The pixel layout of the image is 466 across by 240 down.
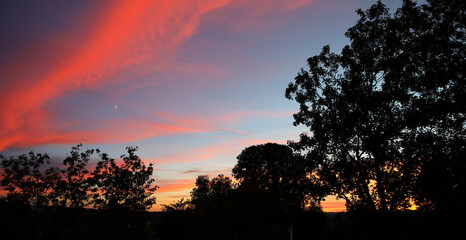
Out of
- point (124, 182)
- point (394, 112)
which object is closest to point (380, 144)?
point (394, 112)

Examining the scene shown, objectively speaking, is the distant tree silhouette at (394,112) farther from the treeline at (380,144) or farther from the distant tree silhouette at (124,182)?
the distant tree silhouette at (124,182)

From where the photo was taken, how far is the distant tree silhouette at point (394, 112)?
17.1 metres

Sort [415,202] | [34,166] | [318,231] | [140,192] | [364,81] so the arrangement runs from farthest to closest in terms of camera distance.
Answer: [140,192]
[34,166]
[318,231]
[364,81]
[415,202]

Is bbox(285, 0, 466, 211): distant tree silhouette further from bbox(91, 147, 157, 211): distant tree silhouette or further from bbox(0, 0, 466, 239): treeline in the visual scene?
bbox(91, 147, 157, 211): distant tree silhouette

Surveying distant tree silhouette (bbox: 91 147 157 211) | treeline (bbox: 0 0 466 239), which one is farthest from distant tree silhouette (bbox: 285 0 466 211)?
distant tree silhouette (bbox: 91 147 157 211)

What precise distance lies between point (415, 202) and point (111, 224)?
20.4 metres

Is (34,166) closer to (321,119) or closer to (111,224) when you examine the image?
(111,224)

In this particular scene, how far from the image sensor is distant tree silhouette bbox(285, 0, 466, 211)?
17125 millimetres

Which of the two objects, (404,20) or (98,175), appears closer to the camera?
(404,20)

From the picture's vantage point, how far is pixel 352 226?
22.8 metres

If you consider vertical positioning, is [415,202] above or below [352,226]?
above

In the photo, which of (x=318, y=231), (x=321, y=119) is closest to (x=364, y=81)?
(x=321, y=119)

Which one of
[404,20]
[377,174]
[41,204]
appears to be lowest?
[41,204]

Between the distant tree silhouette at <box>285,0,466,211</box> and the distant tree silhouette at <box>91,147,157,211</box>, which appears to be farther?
the distant tree silhouette at <box>91,147,157,211</box>
